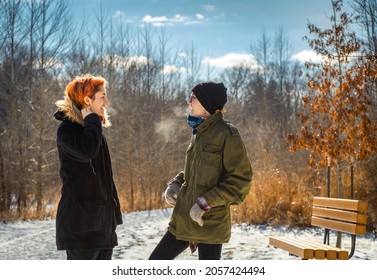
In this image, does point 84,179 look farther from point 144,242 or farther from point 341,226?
point 144,242

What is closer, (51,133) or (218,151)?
(218,151)

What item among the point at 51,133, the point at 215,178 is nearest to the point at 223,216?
the point at 215,178

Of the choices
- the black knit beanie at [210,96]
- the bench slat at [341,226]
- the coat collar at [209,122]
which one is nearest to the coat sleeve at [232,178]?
the coat collar at [209,122]

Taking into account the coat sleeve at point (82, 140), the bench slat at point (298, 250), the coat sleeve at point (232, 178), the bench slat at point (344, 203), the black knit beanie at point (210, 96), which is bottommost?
the bench slat at point (298, 250)

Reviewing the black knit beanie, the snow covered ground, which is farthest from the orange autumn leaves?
the black knit beanie

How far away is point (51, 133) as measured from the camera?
1603 centimetres

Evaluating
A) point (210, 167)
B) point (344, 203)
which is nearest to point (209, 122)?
point (210, 167)

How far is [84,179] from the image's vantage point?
2994 millimetres

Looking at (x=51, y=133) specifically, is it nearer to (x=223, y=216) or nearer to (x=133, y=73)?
(x=133, y=73)

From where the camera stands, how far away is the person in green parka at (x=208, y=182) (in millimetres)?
3039

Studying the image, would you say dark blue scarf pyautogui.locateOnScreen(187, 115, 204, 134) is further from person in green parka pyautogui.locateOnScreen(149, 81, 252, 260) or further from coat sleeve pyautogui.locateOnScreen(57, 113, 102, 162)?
coat sleeve pyautogui.locateOnScreen(57, 113, 102, 162)

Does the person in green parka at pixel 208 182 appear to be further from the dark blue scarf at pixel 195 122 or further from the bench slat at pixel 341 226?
the bench slat at pixel 341 226

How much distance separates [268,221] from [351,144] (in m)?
2.52

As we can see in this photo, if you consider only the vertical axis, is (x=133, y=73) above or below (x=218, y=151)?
above
